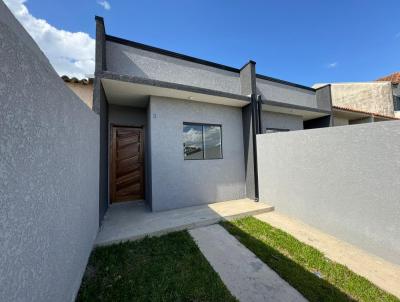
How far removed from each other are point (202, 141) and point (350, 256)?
4460 millimetres

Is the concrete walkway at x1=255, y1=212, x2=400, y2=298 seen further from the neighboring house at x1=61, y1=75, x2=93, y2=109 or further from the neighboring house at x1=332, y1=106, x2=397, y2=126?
the neighboring house at x1=332, y1=106, x2=397, y2=126

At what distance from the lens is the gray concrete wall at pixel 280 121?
704cm

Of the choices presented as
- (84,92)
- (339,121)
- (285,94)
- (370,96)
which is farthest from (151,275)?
(370,96)

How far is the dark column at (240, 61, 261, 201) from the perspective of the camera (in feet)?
19.1

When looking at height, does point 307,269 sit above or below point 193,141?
below

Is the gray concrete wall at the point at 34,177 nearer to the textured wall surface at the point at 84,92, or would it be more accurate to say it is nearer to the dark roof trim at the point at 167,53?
the textured wall surface at the point at 84,92

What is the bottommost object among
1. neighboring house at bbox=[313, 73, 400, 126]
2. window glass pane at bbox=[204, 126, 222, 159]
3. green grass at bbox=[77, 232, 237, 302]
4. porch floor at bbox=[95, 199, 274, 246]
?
green grass at bbox=[77, 232, 237, 302]

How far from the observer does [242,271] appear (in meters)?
2.63

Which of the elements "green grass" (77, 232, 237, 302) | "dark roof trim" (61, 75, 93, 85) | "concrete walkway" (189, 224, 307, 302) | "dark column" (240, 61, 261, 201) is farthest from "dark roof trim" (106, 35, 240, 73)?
"concrete walkway" (189, 224, 307, 302)

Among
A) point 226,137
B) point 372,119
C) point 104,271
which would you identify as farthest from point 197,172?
point 372,119

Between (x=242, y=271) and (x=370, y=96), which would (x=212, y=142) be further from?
(x=370, y=96)

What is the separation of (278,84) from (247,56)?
6.91ft

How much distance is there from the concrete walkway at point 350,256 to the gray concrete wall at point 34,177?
4.04 m

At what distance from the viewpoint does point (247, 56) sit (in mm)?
6109
